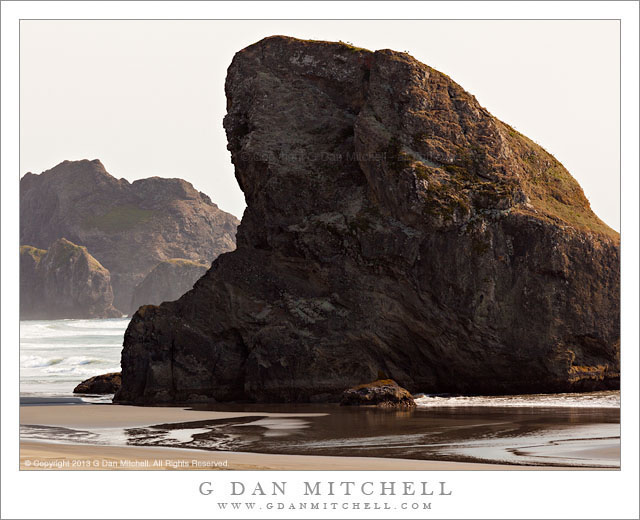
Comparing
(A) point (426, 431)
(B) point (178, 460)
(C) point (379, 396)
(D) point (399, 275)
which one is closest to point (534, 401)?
(C) point (379, 396)

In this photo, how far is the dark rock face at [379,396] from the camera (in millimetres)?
23098

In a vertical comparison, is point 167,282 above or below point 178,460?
above

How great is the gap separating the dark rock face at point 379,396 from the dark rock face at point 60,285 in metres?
72.0

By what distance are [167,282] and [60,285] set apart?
35.6m

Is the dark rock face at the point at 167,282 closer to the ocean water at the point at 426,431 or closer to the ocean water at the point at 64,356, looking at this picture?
the ocean water at the point at 64,356

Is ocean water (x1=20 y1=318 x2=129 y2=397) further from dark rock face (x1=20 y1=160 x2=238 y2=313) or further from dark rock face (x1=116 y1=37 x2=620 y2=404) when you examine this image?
dark rock face (x1=20 y1=160 x2=238 y2=313)

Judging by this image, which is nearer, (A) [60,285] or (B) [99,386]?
(B) [99,386]

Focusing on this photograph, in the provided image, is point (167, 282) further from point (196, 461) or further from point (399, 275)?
point (196, 461)

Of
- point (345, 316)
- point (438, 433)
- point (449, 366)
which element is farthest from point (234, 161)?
point (438, 433)

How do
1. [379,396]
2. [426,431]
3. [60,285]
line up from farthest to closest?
[60,285]
[379,396]
[426,431]

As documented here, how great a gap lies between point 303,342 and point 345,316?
1501 mm

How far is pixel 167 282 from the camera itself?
463ft

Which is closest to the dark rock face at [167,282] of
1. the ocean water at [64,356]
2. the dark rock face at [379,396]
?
the ocean water at [64,356]

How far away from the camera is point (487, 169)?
26656 mm
